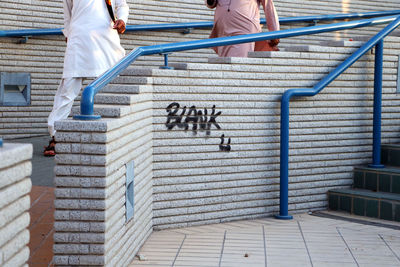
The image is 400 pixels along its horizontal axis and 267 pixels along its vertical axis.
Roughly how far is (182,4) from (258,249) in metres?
5.64

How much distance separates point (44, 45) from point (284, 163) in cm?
431

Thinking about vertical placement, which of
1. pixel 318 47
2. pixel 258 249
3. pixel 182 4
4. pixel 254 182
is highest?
pixel 182 4

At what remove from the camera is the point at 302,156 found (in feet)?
20.6

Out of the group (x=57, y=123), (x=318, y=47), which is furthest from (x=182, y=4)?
(x=57, y=123)

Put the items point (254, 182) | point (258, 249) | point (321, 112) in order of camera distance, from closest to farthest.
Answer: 1. point (258, 249)
2. point (254, 182)
3. point (321, 112)

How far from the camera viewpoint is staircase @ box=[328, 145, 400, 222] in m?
6.00

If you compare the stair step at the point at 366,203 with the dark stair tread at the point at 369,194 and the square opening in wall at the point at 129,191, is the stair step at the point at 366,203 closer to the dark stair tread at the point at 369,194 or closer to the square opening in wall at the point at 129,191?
the dark stair tread at the point at 369,194

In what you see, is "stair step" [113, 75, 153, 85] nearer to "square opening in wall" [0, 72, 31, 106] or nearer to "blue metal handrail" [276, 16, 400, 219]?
"blue metal handrail" [276, 16, 400, 219]

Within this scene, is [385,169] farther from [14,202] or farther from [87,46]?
[14,202]

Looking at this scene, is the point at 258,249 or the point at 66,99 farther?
the point at 66,99

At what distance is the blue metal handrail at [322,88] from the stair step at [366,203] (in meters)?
0.48

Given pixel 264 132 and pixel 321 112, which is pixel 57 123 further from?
pixel 321 112

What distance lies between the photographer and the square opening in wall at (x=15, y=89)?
8.55m

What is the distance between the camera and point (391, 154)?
6773mm
